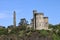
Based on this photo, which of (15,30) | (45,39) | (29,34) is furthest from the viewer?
(15,30)

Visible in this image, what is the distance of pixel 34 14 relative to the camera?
4172 cm

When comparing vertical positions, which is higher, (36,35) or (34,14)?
(34,14)

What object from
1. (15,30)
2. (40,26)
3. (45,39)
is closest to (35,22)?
(40,26)

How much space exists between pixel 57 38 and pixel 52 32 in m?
2.21

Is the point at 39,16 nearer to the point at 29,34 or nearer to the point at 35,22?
the point at 35,22

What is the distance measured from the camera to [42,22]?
40875 millimetres

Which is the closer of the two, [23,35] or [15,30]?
[23,35]

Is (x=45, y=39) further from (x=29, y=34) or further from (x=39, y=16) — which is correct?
(x=39, y=16)

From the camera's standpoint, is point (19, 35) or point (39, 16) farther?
point (39, 16)

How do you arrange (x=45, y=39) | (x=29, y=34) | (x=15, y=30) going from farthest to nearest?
(x=15, y=30), (x=29, y=34), (x=45, y=39)

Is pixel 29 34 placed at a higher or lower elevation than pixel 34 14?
lower

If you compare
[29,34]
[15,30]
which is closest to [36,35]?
[29,34]

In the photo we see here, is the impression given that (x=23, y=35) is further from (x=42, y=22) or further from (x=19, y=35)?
(x=42, y=22)

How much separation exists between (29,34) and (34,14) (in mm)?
7401
